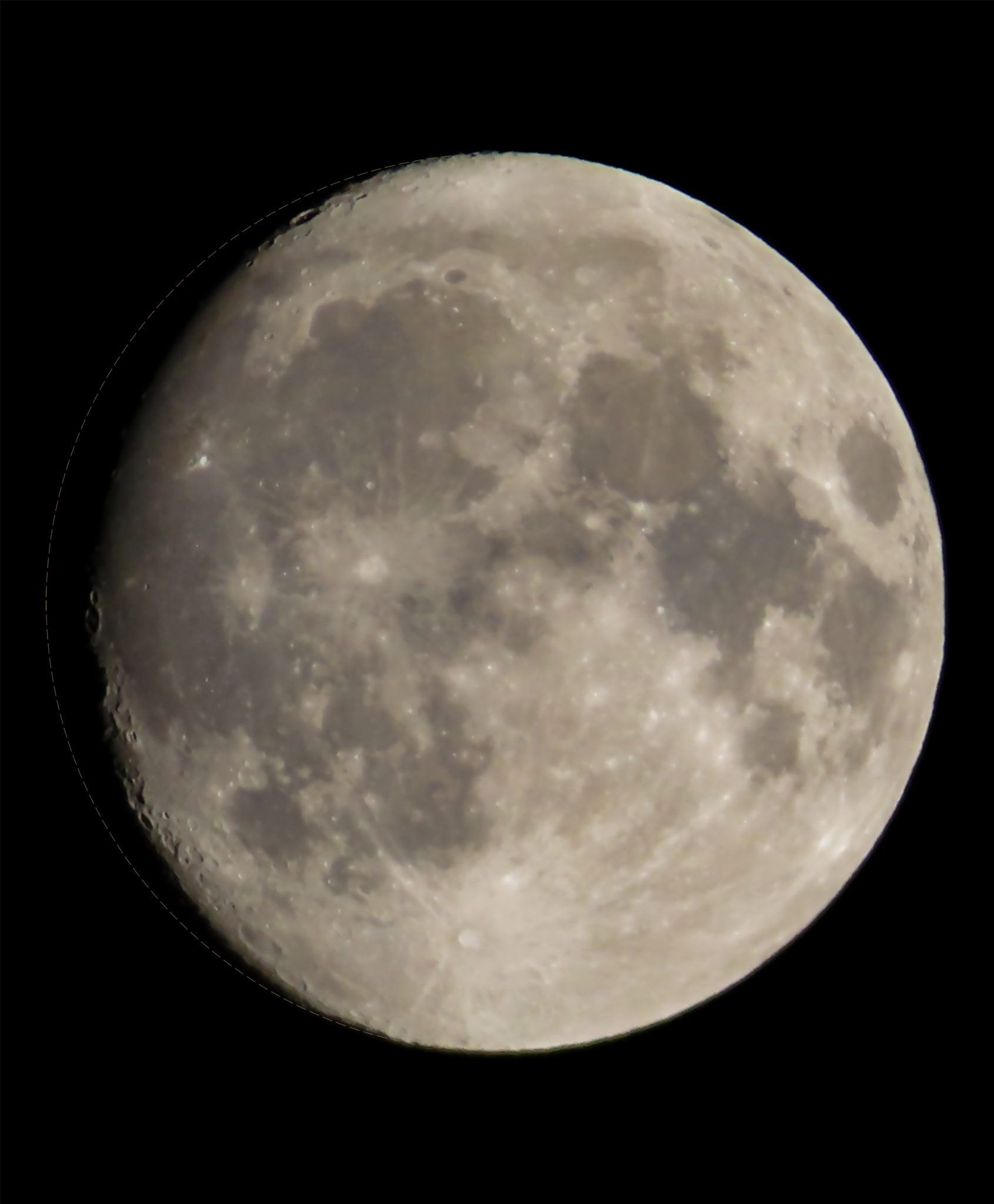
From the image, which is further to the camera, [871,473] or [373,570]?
[871,473]

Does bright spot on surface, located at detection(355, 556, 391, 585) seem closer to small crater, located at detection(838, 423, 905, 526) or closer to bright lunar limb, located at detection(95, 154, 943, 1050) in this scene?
bright lunar limb, located at detection(95, 154, 943, 1050)

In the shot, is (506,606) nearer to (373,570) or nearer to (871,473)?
(373,570)

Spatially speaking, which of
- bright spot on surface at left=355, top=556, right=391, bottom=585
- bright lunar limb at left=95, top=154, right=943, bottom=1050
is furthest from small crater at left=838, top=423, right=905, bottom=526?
bright spot on surface at left=355, top=556, right=391, bottom=585

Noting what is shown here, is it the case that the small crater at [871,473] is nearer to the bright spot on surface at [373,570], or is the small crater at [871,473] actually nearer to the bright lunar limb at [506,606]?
the bright lunar limb at [506,606]

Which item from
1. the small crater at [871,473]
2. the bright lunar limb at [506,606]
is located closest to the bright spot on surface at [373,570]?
the bright lunar limb at [506,606]

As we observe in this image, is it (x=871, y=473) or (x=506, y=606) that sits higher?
(x=871, y=473)

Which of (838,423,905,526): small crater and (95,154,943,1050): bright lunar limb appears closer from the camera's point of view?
(95,154,943,1050): bright lunar limb

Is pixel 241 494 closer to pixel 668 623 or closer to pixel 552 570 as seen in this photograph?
pixel 552 570

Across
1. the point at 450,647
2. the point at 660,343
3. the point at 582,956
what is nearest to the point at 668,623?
the point at 450,647

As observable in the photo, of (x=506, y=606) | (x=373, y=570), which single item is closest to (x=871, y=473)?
(x=506, y=606)
